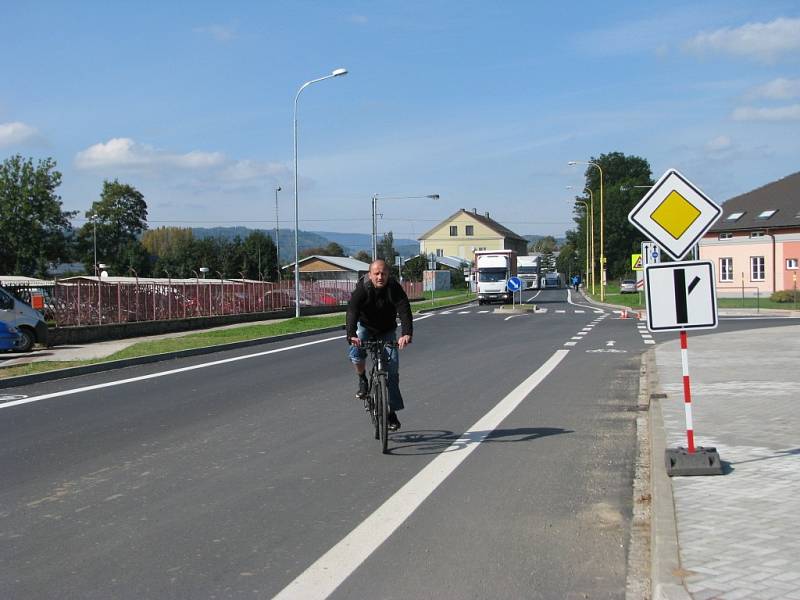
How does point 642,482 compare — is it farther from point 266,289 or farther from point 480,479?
point 266,289

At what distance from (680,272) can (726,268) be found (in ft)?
195

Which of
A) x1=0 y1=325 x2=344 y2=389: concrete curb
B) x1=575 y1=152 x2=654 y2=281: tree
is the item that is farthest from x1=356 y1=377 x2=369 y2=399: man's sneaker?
x1=575 y1=152 x2=654 y2=281: tree

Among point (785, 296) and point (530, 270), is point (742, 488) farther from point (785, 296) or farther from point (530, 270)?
point (530, 270)

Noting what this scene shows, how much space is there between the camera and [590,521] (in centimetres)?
579

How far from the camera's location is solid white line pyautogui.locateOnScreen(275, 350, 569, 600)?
15.0 ft

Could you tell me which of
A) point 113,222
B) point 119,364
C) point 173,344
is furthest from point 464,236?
point 119,364

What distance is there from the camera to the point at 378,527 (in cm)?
567

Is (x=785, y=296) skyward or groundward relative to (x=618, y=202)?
groundward

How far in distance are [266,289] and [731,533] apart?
3601 cm

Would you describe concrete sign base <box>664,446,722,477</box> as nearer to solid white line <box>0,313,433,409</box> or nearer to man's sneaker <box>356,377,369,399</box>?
man's sneaker <box>356,377,369,399</box>

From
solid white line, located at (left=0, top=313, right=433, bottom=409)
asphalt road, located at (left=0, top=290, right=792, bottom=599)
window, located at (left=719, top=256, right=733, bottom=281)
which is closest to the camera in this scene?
asphalt road, located at (left=0, top=290, right=792, bottom=599)

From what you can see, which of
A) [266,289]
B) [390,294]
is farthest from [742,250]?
[390,294]

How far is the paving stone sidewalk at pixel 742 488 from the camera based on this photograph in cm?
423

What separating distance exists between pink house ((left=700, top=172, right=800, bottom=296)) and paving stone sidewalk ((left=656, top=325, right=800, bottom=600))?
47.5 m
